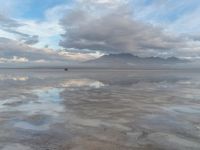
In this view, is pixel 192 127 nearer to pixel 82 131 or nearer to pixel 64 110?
pixel 82 131

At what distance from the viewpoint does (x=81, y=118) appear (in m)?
12.0

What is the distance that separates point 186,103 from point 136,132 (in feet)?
27.9

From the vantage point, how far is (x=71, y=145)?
26.2ft

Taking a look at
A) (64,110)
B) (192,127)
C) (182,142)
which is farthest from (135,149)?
(64,110)

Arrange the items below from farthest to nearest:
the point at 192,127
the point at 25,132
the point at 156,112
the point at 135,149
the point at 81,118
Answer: the point at 156,112
the point at 81,118
the point at 192,127
the point at 25,132
the point at 135,149

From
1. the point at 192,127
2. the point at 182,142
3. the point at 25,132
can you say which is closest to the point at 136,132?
the point at 182,142

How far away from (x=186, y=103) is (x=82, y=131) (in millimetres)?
9748

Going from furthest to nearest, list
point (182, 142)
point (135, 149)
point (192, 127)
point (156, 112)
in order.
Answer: point (156, 112) < point (192, 127) < point (182, 142) < point (135, 149)

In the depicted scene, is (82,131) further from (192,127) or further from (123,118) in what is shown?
(192,127)

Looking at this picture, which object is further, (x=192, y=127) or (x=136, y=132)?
(x=192, y=127)

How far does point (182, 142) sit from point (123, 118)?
4.08 m

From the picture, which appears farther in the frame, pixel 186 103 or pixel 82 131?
pixel 186 103

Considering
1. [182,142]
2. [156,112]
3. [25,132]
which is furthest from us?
[156,112]

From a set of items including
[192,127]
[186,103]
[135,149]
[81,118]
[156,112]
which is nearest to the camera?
[135,149]
